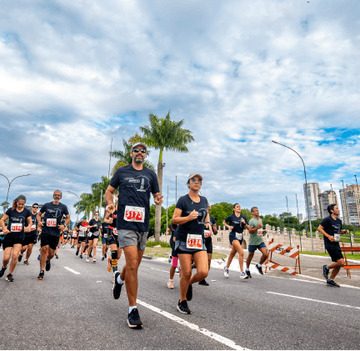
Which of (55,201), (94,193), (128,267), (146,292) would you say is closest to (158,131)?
(55,201)

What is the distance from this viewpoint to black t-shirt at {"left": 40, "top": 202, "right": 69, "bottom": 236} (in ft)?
25.5

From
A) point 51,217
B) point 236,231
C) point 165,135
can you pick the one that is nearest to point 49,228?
point 51,217

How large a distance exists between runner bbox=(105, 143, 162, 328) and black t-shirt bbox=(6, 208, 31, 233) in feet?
14.4

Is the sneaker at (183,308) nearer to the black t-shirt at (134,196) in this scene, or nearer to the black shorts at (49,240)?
the black t-shirt at (134,196)

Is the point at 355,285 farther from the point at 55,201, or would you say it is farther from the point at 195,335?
the point at 55,201

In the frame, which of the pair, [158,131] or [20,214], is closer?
[20,214]

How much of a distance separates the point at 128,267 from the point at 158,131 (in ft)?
93.4

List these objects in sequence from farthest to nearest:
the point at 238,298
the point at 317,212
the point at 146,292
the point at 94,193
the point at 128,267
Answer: the point at 317,212 → the point at 94,193 → the point at 146,292 → the point at 238,298 → the point at 128,267

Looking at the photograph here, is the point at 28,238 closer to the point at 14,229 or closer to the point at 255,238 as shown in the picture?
the point at 14,229

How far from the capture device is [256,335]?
3.49 metres

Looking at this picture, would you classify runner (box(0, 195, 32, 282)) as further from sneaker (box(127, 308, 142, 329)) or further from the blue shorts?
the blue shorts

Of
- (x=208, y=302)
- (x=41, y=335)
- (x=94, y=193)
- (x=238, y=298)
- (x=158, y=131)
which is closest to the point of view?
(x=41, y=335)

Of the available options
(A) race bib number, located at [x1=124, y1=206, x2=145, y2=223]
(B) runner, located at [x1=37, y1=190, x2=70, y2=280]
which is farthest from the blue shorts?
(A) race bib number, located at [x1=124, y1=206, x2=145, y2=223]

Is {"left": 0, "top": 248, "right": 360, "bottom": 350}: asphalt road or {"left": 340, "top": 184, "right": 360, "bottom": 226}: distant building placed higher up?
{"left": 340, "top": 184, "right": 360, "bottom": 226}: distant building
